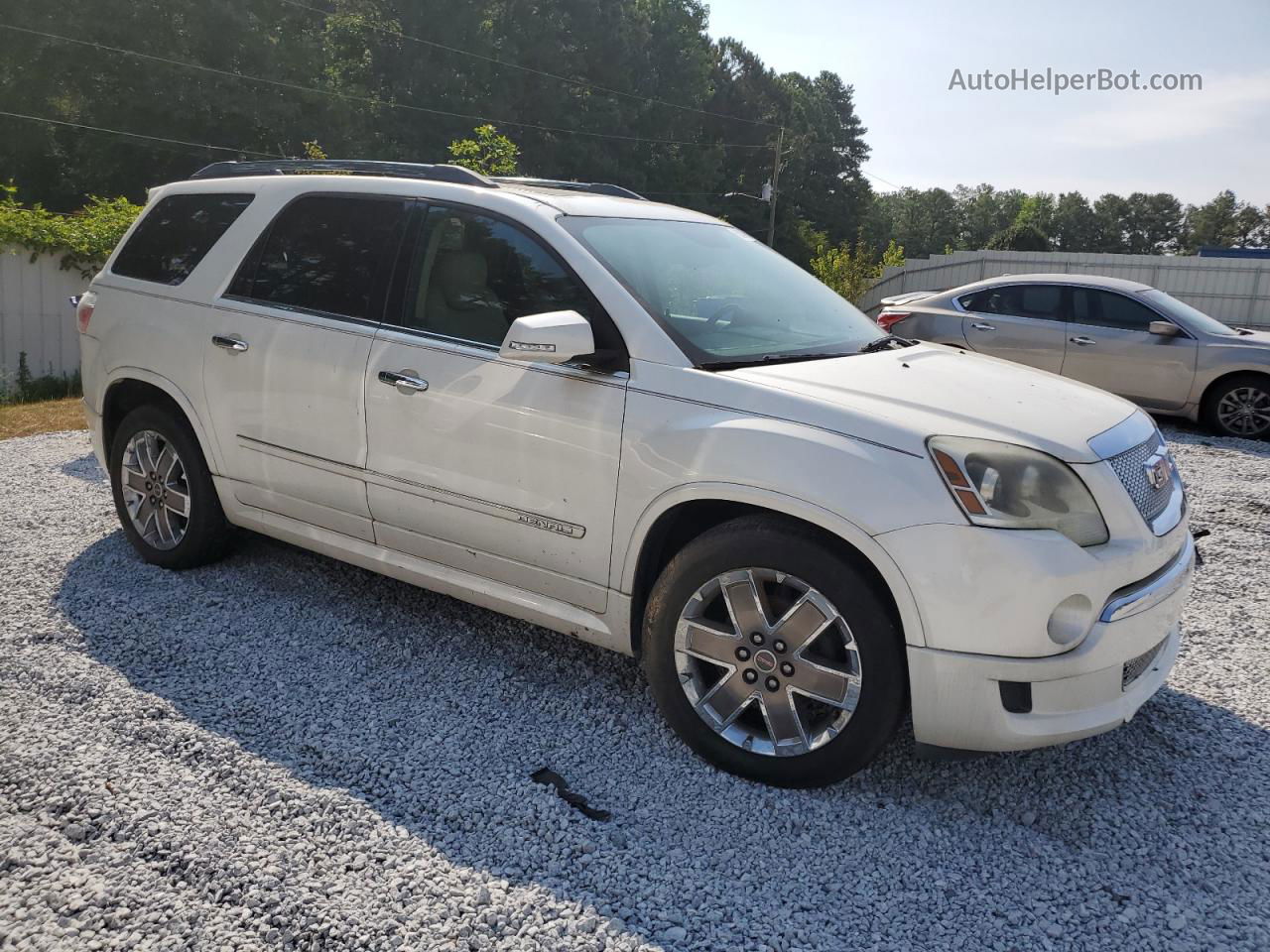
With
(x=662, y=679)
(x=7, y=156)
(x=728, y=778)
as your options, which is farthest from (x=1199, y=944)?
(x=7, y=156)

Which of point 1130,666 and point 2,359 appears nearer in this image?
point 1130,666

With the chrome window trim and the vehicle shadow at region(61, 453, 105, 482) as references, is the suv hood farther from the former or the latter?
the vehicle shadow at region(61, 453, 105, 482)

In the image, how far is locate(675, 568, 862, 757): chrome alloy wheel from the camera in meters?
3.09

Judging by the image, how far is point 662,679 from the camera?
339 centimetres

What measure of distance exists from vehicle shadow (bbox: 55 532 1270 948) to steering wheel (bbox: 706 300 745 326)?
1.50 meters

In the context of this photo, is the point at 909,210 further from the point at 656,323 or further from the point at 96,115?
the point at 656,323

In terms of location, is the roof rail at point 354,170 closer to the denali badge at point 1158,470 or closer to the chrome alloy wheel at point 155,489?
the chrome alloy wheel at point 155,489

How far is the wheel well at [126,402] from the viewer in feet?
16.0

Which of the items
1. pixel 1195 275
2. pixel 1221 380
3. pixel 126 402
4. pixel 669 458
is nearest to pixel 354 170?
pixel 126 402

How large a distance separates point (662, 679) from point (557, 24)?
53.4m

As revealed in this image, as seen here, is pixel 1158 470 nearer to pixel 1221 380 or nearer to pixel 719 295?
pixel 719 295

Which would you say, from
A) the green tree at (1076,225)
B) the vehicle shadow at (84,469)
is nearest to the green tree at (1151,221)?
the green tree at (1076,225)

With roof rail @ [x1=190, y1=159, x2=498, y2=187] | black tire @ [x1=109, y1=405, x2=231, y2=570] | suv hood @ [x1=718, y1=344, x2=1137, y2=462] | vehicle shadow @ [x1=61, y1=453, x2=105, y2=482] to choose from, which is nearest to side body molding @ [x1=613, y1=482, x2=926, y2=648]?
suv hood @ [x1=718, y1=344, x2=1137, y2=462]

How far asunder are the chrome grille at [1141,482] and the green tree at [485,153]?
32.1 ft
